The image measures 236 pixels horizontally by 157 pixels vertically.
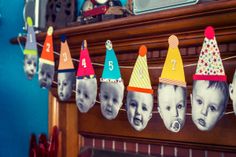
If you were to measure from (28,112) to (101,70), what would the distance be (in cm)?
64

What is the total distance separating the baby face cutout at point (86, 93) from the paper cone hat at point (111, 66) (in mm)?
98

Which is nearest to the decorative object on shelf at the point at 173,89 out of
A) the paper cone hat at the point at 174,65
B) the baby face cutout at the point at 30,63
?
the paper cone hat at the point at 174,65

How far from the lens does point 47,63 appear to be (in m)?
1.33

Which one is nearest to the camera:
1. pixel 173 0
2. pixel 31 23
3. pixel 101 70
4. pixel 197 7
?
pixel 197 7

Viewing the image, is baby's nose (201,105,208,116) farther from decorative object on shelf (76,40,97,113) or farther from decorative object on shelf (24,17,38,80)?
decorative object on shelf (24,17,38,80)

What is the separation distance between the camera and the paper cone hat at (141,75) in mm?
1019

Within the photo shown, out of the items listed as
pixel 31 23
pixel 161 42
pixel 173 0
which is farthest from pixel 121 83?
pixel 31 23

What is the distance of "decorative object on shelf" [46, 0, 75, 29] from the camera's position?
1.31 m

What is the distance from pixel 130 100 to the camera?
1067 mm

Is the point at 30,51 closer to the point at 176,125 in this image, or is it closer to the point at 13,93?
the point at 13,93

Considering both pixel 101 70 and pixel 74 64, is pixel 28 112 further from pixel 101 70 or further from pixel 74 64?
pixel 101 70

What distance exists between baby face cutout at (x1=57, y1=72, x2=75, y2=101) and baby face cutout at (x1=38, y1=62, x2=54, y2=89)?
6 centimetres

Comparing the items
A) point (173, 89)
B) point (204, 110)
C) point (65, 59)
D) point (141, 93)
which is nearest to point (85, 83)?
point (65, 59)

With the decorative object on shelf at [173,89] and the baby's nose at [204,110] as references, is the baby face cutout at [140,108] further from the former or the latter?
the baby's nose at [204,110]
